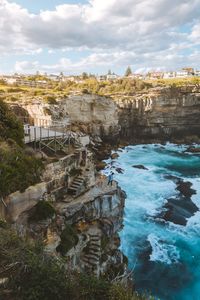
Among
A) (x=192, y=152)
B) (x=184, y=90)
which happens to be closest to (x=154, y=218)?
(x=192, y=152)

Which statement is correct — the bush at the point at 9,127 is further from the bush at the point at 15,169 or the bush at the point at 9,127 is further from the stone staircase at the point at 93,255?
the stone staircase at the point at 93,255

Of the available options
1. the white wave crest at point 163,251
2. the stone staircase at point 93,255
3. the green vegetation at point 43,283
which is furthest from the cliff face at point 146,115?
the green vegetation at point 43,283

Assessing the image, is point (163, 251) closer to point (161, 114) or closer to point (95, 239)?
point (95, 239)

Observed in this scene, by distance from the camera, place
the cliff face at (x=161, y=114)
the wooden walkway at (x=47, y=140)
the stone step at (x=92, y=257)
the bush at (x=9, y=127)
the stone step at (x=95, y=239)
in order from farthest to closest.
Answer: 1. the cliff face at (x=161, y=114)
2. the wooden walkway at (x=47, y=140)
3. the stone step at (x=95, y=239)
4. the bush at (x=9, y=127)
5. the stone step at (x=92, y=257)

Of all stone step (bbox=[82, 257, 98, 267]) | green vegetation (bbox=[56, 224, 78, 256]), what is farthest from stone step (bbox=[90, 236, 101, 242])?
stone step (bbox=[82, 257, 98, 267])

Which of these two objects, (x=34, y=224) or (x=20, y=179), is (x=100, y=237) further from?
(x=20, y=179)
